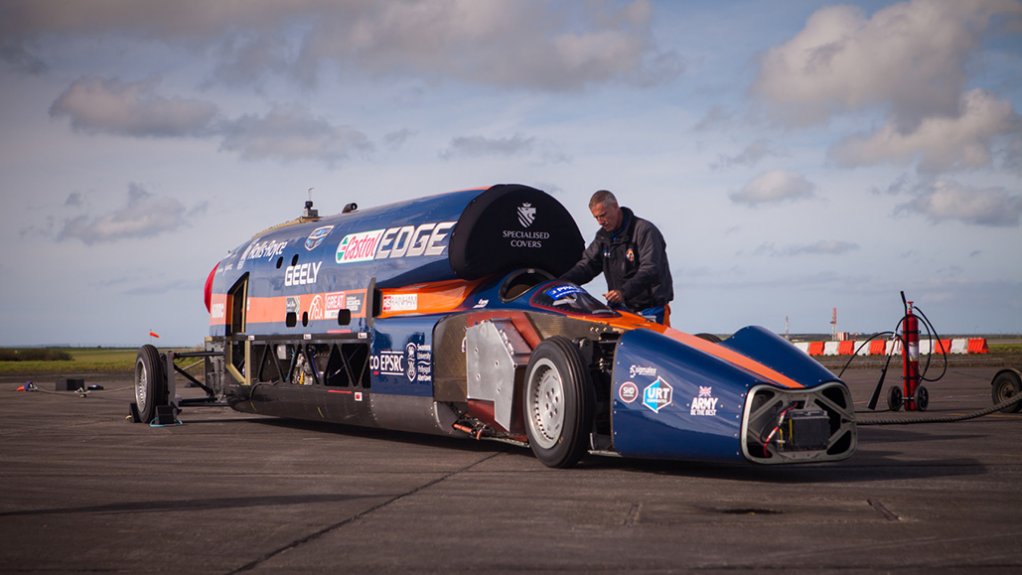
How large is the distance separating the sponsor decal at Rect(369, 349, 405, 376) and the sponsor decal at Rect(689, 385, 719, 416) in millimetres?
4559

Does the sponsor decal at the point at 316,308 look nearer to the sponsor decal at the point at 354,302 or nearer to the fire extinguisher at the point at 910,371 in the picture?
the sponsor decal at the point at 354,302

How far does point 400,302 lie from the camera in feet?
41.5

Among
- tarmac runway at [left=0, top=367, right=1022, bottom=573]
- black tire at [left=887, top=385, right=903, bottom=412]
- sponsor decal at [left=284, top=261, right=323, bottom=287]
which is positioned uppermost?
sponsor decal at [left=284, top=261, right=323, bottom=287]

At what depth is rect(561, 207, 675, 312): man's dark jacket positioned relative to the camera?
1087 cm

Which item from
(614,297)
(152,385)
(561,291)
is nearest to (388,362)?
(561,291)

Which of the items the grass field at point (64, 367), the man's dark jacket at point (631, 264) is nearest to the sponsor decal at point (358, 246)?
the man's dark jacket at point (631, 264)

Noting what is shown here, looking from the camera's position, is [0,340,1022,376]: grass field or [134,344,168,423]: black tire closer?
[134,344,168,423]: black tire

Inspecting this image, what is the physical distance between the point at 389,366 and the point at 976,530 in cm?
738

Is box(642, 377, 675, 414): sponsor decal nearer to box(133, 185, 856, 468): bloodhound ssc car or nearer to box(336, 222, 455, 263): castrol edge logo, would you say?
box(133, 185, 856, 468): bloodhound ssc car

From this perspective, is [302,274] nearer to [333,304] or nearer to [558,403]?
[333,304]

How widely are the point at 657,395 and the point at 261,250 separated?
373 inches

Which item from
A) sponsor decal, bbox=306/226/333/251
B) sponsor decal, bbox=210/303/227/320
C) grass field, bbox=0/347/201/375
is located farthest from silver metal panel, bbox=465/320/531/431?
grass field, bbox=0/347/201/375

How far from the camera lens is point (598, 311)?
9992 millimetres

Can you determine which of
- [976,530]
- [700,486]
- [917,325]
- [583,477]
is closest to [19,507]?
[583,477]
